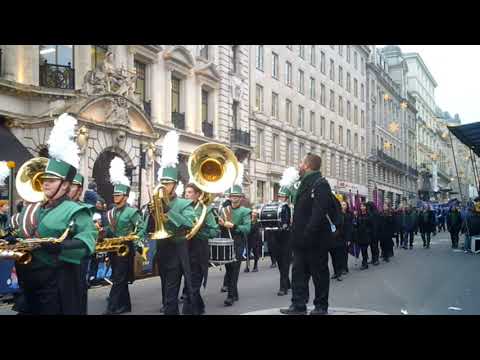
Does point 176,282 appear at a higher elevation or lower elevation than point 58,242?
lower

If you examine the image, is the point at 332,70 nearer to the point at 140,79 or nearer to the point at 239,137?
the point at 239,137

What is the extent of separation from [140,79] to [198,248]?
13.7 meters

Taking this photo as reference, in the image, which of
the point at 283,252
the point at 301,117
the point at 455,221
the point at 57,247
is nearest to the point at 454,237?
the point at 455,221

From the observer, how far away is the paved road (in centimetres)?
800

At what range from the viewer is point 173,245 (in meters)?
6.80

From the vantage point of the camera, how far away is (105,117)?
1789cm

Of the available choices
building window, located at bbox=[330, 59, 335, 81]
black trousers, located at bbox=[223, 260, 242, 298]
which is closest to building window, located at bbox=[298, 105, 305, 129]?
building window, located at bbox=[330, 59, 335, 81]

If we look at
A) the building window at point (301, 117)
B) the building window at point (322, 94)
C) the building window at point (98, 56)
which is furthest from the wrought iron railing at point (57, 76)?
the building window at point (322, 94)

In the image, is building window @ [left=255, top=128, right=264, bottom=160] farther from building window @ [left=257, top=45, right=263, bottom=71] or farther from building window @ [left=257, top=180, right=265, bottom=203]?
building window @ [left=257, top=45, right=263, bottom=71]

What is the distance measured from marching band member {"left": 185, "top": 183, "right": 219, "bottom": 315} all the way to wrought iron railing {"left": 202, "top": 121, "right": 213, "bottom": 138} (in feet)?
49.9

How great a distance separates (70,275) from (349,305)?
494cm
